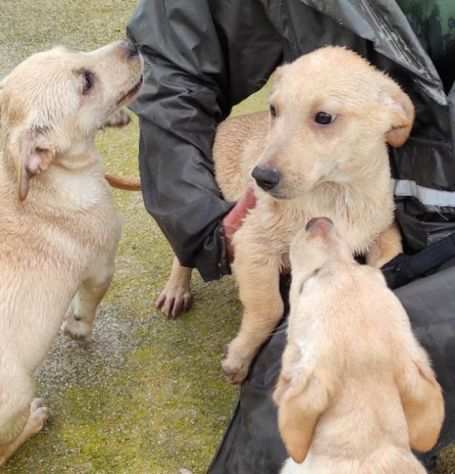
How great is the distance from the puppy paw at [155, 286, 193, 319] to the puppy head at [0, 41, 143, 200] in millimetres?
937

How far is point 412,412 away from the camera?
2418 mm

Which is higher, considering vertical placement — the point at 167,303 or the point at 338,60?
the point at 338,60

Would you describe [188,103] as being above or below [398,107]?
below

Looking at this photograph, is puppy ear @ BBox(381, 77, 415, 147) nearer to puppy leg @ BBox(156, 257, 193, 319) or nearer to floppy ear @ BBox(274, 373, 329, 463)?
floppy ear @ BBox(274, 373, 329, 463)

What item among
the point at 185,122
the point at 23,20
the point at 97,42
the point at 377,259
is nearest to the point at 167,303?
the point at 185,122

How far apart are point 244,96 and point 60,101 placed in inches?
41.0

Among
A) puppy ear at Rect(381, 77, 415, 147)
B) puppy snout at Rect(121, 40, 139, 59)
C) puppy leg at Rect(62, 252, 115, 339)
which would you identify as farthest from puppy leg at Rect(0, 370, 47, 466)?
puppy ear at Rect(381, 77, 415, 147)

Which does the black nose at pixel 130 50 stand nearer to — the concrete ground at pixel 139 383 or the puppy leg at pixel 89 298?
the puppy leg at pixel 89 298

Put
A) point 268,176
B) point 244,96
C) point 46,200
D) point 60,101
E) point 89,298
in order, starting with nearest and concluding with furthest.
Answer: point 268,176 → point 60,101 → point 46,200 → point 89,298 → point 244,96

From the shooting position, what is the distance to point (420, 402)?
2396 millimetres

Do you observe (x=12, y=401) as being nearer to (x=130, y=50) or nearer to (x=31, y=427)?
(x=31, y=427)

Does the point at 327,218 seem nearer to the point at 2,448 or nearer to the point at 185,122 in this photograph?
the point at 185,122

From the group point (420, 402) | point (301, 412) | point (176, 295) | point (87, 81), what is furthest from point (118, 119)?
point (420, 402)

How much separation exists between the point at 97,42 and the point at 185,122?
300cm
